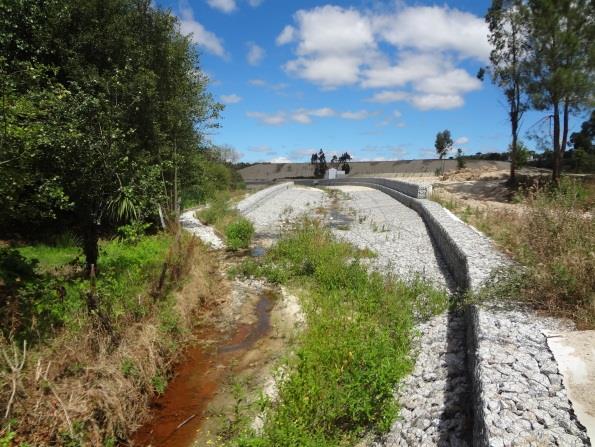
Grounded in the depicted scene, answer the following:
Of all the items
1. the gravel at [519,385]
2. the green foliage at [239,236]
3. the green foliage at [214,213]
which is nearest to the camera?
the gravel at [519,385]

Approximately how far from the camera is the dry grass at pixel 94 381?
4492mm

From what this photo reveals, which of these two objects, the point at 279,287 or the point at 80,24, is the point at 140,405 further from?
the point at 80,24

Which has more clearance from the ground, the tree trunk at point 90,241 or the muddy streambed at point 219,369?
the tree trunk at point 90,241

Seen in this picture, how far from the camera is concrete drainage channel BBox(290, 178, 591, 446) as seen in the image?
359 cm

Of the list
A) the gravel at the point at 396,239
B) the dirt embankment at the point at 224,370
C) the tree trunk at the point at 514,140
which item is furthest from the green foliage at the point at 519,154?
the dirt embankment at the point at 224,370

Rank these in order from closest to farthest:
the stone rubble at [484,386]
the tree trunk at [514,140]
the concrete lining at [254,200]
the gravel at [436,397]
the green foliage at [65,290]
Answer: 1. the stone rubble at [484,386]
2. the gravel at [436,397]
3. the green foliage at [65,290]
4. the concrete lining at [254,200]
5. the tree trunk at [514,140]

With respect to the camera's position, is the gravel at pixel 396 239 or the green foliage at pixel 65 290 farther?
the gravel at pixel 396 239

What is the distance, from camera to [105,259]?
9.27m

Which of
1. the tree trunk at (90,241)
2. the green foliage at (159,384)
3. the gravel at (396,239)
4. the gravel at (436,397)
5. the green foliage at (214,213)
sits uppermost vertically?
the tree trunk at (90,241)

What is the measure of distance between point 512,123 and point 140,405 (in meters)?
29.3

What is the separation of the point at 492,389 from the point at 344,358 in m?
2.18

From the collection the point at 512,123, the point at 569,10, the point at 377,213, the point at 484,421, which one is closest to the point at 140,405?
the point at 484,421

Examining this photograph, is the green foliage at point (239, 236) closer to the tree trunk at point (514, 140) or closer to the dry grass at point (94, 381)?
the dry grass at point (94, 381)

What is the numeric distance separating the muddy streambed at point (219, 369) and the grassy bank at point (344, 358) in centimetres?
50
